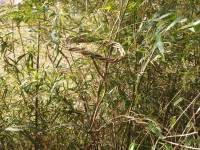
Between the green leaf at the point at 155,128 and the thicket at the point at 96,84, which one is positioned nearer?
the green leaf at the point at 155,128

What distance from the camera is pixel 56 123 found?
2.01m

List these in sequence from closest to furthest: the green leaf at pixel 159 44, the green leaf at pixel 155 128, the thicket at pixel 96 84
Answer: the green leaf at pixel 159 44, the green leaf at pixel 155 128, the thicket at pixel 96 84

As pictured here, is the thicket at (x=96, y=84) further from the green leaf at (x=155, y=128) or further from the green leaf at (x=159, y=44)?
the green leaf at (x=159, y=44)

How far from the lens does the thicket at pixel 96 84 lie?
67.3 inches

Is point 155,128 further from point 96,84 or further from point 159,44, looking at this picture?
point 96,84

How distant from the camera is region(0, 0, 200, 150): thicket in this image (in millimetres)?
1710

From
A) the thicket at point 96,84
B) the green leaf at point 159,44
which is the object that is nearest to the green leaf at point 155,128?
the thicket at point 96,84

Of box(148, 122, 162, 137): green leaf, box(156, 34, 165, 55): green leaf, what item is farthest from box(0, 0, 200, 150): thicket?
box(156, 34, 165, 55): green leaf

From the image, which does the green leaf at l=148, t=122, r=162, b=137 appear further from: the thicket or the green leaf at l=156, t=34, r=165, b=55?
the green leaf at l=156, t=34, r=165, b=55

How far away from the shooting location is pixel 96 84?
6.53 ft

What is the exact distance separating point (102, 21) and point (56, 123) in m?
0.51

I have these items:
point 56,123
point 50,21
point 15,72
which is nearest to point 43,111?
point 56,123

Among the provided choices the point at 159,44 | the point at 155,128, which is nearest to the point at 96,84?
the point at 155,128

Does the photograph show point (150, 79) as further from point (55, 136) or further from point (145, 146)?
point (55, 136)
